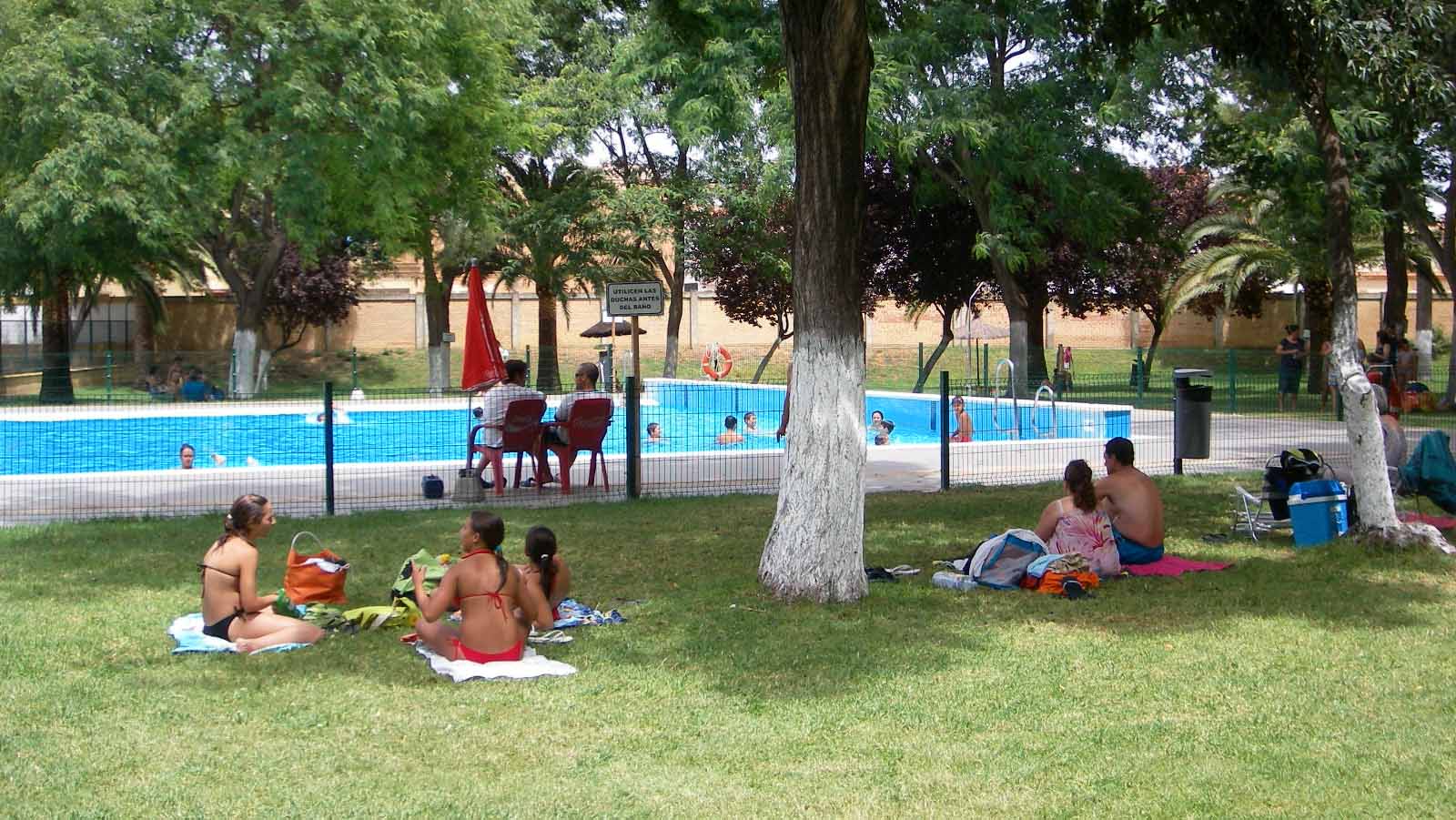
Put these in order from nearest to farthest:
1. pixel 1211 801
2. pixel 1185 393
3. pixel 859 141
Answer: pixel 1211 801 < pixel 859 141 < pixel 1185 393

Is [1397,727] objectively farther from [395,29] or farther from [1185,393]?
[395,29]

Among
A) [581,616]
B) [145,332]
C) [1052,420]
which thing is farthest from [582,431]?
[145,332]

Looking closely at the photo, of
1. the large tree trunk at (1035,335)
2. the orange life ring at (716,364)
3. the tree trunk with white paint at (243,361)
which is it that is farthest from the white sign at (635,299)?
the orange life ring at (716,364)

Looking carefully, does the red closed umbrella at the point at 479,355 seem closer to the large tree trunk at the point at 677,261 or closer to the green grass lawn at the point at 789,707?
the green grass lawn at the point at 789,707

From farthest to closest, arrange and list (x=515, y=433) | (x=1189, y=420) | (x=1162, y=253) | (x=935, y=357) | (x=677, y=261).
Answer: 1. (x=1162, y=253)
2. (x=677, y=261)
3. (x=935, y=357)
4. (x=1189, y=420)
5. (x=515, y=433)

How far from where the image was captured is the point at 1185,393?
16000 mm

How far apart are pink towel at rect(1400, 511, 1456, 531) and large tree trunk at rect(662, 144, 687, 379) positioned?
26.1m

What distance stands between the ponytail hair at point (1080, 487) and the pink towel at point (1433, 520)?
11.3 ft

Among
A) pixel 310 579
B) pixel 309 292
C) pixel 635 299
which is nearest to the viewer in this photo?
pixel 310 579

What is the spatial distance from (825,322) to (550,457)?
418 inches

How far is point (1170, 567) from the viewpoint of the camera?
375 inches

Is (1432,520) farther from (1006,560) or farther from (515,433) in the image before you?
(515,433)

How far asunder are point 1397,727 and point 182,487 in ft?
39.1

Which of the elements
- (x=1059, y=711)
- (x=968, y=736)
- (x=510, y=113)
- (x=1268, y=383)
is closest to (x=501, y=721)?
(x=968, y=736)
